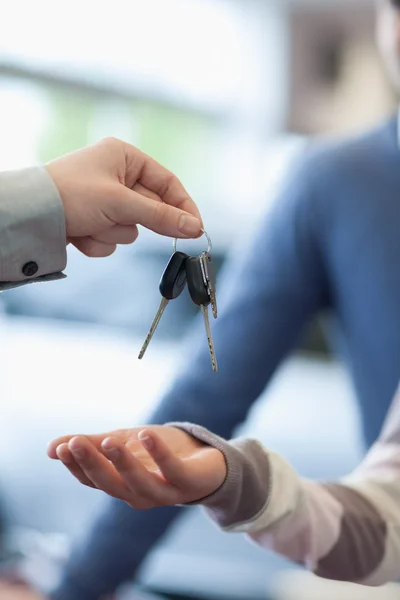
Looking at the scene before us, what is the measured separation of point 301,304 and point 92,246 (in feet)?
1.65

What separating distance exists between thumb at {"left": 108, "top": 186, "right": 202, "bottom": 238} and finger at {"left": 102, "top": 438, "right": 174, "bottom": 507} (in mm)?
149

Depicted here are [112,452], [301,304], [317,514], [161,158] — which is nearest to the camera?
[112,452]

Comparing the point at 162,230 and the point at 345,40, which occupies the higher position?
the point at 345,40

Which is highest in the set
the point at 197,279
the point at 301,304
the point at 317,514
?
the point at 197,279

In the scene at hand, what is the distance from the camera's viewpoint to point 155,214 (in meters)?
0.55

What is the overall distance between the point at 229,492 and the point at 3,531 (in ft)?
5.71

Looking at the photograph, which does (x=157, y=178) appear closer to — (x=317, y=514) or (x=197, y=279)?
(x=197, y=279)

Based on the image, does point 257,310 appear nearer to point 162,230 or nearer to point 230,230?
point 162,230

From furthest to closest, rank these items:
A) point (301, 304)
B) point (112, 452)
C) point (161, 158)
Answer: point (161, 158)
point (301, 304)
point (112, 452)

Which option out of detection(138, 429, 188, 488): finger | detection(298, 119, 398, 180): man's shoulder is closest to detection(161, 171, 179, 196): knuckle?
detection(138, 429, 188, 488): finger

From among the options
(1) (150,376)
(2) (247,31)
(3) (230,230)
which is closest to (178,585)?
(1) (150,376)

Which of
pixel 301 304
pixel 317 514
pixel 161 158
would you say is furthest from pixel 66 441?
pixel 161 158

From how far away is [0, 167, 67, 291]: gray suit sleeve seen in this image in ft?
1.80

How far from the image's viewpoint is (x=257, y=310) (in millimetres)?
1013
